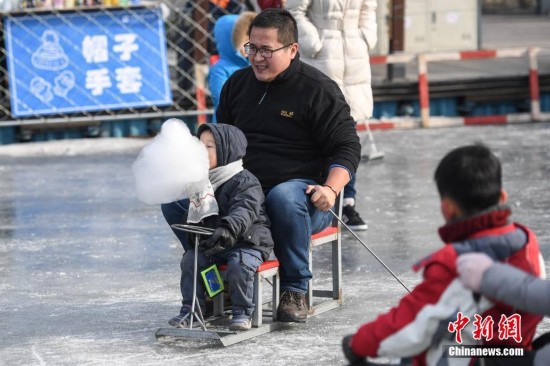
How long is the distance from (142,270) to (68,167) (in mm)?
4050

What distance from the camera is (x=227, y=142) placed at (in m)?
5.15

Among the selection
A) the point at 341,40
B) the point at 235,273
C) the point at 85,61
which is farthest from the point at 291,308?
the point at 85,61

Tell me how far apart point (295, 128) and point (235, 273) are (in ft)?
2.76

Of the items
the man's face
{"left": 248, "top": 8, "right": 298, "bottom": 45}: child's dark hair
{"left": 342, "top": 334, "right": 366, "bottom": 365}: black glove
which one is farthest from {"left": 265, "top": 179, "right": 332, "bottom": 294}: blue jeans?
{"left": 342, "top": 334, "right": 366, "bottom": 365}: black glove

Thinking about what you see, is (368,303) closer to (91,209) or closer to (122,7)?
(91,209)

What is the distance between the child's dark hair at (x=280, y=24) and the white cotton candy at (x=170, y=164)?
805 millimetres

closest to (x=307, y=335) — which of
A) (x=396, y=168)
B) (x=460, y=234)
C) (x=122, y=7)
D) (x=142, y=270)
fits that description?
(x=142, y=270)

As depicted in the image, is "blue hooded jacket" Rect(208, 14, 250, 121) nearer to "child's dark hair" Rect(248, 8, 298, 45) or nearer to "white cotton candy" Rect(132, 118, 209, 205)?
"child's dark hair" Rect(248, 8, 298, 45)

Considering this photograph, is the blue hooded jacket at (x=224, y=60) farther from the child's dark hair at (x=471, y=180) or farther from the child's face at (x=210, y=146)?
the child's dark hair at (x=471, y=180)

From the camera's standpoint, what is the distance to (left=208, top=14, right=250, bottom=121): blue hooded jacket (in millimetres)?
7328

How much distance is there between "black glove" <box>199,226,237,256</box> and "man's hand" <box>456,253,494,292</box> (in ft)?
6.25

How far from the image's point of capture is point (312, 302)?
19.2 ft

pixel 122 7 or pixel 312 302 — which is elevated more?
pixel 122 7

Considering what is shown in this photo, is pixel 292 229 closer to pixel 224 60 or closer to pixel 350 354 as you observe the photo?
pixel 350 354
